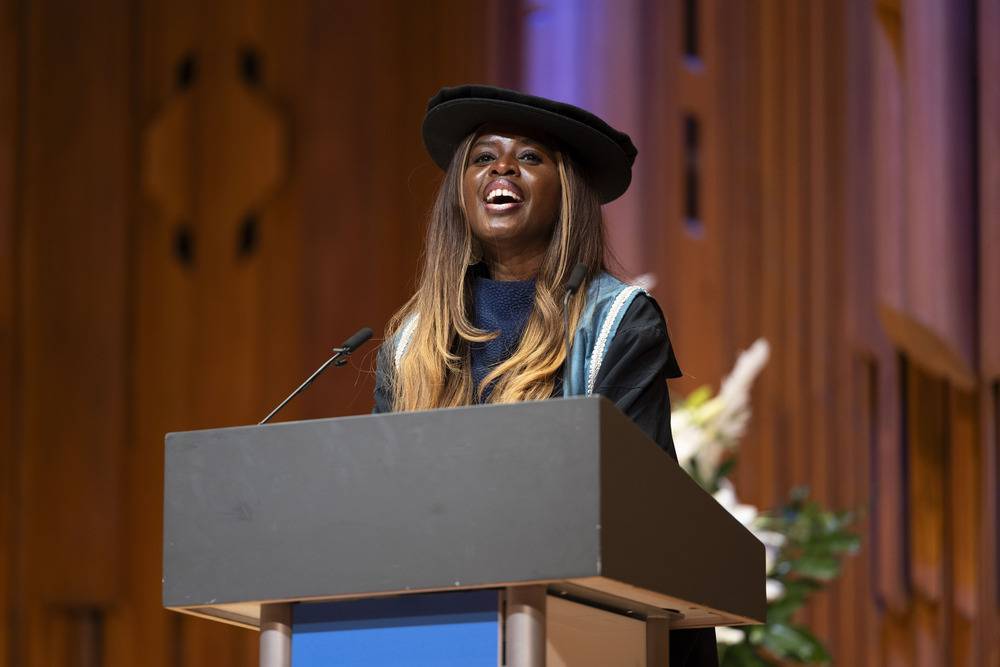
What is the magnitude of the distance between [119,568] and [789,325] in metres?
2.40

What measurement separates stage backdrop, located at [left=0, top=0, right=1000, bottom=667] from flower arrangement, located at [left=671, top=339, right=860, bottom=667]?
865mm

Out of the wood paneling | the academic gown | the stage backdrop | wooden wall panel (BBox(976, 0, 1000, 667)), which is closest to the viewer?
the academic gown

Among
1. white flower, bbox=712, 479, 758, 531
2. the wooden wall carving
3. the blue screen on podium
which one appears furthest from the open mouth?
the wooden wall carving

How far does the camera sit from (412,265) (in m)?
5.50

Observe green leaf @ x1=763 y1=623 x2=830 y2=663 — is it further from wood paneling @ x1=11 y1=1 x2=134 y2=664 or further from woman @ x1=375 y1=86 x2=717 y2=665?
wood paneling @ x1=11 y1=1 x2=134 y2=664

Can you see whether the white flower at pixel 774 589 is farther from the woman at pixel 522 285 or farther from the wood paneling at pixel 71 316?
the wood paneling at pixel 71 316

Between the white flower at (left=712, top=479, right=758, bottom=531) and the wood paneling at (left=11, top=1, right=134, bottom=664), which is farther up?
the wood paneling at (left=11, top=1, right=134, bottom=664)

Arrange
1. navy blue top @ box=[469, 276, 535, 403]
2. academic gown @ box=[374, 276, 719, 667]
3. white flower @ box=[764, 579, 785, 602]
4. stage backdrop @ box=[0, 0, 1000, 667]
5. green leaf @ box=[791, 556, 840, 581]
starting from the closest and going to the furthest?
academic gown @ box=[374, 276, 719, 667]
navy blue top @ box=[469, 276, 535, 403]
white flower @ box=[764, 579, 785, 602]
green leaf @ box=[791, 556, 840, 581]
stage backdrop @ box=[0, 0, 1000, 667]

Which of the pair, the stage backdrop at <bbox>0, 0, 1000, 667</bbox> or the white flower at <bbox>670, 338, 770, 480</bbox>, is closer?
the white flower at <bbox>670, 338, 770, 480</bbox>

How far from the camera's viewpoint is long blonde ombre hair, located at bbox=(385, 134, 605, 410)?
2230mm

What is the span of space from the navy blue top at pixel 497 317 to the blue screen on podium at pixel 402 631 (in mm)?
601

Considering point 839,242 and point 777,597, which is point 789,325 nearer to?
point 839,242

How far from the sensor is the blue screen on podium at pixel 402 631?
1646 millimetres

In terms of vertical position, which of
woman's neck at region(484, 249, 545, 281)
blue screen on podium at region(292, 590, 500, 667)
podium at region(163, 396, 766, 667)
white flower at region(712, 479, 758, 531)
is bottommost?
blue screen on podium at region(292, 590, 500, 667)
